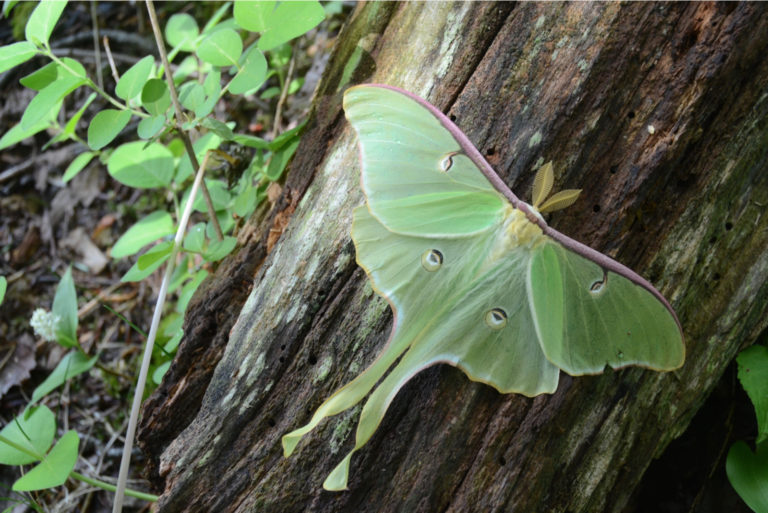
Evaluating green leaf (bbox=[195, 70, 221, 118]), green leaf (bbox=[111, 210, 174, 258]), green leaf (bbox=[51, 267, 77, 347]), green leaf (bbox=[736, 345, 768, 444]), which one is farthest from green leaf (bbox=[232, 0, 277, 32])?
green leaf (bbox=[736, 345, 768, 444])

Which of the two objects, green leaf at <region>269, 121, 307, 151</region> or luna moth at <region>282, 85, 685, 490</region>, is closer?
luna moth at <region>282, 85, 685, 490</region>

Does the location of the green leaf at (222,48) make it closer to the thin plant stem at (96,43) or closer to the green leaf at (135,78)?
the green leaf at (135,78)

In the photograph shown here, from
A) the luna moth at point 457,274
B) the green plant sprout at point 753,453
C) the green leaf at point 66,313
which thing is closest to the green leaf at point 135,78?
the luna moth at point 457,274

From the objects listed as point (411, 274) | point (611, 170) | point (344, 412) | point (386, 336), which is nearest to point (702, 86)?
point (611, 170)

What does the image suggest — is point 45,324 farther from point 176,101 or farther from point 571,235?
point 571,235

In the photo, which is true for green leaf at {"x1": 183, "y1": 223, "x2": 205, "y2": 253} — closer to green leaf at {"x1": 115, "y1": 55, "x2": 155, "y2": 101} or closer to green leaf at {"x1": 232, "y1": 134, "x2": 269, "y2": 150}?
green leaf at {"x1": 232, "y1": 134, "x2": 269, "y2": 150}

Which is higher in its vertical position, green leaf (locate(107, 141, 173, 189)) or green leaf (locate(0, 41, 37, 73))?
green leaf (locate(0, 41, 37, 73))
